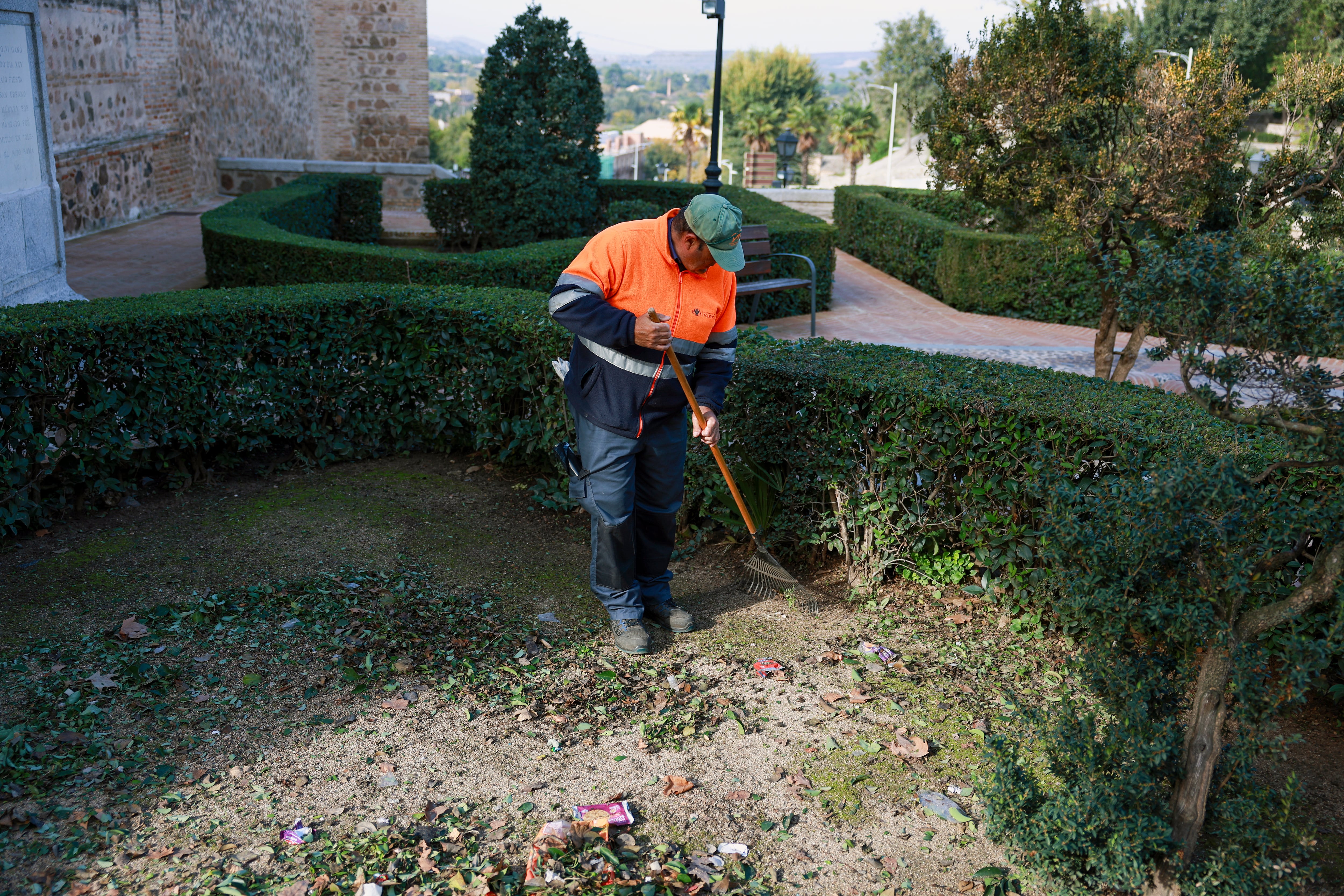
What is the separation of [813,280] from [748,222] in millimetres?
1728

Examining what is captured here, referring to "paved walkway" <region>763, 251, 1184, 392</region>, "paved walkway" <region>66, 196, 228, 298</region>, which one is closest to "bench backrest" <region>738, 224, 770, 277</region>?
"paved walkway" <region>763, 251, 1184, 392</region>

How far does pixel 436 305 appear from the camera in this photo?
5.31 metres

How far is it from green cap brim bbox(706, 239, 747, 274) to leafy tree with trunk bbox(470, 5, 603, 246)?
896cm

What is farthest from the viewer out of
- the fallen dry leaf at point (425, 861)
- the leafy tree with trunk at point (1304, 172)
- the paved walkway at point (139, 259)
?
the paved walkway at point (139, 259)

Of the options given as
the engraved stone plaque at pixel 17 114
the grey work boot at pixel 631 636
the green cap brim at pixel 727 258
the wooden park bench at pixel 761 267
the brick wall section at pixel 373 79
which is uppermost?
the brick wall section at pixel 373 79

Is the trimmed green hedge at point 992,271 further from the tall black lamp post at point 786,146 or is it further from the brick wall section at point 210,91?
the tall black lamp post at point 786,146

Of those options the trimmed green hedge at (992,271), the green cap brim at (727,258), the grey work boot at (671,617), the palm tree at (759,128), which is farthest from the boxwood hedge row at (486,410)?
the palm tree at (759,128)

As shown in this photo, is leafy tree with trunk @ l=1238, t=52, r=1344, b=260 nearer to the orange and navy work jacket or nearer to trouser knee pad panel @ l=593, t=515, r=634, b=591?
the orange and navy work jacket

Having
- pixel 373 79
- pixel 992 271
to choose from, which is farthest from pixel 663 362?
pixel 373 79

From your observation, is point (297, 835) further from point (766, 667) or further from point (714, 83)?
point (714, 83)

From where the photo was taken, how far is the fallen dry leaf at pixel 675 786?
2996 millimetres

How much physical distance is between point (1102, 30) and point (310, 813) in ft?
25.2

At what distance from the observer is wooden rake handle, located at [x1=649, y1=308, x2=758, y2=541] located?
3564 mm

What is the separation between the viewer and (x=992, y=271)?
11.5 m
